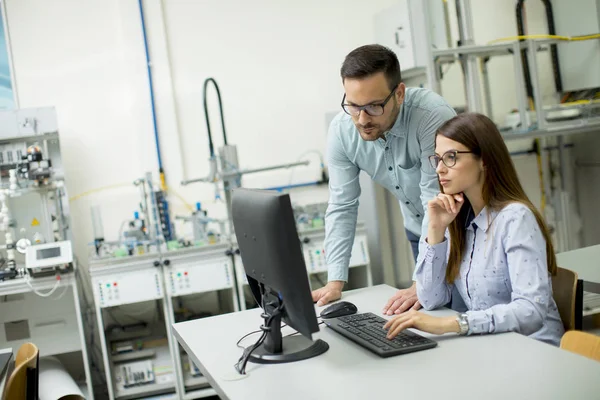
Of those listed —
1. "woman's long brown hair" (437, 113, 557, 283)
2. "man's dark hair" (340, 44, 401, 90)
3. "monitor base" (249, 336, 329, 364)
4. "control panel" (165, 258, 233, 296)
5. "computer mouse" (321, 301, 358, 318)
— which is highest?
"man's dark hair" (340, 44, 401, 90)

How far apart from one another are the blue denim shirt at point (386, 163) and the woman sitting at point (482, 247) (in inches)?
8.8

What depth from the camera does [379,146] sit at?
7.29 feet

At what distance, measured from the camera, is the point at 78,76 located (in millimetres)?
4109

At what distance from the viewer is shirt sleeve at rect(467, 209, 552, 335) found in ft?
5.19

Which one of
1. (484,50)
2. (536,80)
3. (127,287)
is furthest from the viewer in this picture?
(536,80)

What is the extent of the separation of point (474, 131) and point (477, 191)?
0.54 feet

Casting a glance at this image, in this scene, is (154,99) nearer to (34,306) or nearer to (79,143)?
(79,143)

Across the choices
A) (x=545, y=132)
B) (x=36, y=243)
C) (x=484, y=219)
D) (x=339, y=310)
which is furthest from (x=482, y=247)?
(x=36, y=243)

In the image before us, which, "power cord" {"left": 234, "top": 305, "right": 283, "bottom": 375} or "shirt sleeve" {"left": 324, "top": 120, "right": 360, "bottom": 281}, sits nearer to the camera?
"power cord" {"left": 234, "top": 305, "right": 283, "bottom": 375}

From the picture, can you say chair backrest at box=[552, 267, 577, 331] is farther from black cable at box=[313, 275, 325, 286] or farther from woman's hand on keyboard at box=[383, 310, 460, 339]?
black cable at box=[313, 275, 325, 286]

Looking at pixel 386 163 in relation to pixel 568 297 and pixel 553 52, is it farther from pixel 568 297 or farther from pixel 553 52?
pixel 553 52

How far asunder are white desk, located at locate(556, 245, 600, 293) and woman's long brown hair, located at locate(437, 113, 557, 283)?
60cm

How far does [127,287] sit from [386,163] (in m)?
1.88

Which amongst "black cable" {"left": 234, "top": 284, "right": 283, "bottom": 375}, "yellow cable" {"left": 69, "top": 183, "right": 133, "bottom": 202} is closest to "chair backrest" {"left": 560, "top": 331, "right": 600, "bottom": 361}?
"black cable" {"left": 234, "top": 284, "right": 283, "bottom": 375}
